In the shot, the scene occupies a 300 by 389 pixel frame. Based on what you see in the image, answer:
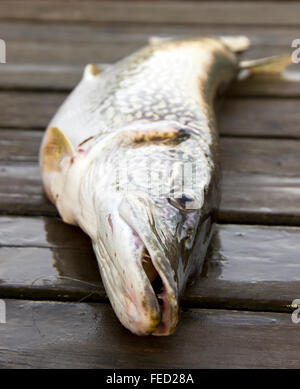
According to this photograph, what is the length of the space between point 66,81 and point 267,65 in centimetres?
121

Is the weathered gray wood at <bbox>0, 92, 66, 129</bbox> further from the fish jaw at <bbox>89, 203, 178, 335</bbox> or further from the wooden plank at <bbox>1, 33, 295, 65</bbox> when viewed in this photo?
the fish jaw at <bbox>89, 203, 178, 335</bbox>

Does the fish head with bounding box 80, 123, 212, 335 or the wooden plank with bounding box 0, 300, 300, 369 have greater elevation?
the fish head with bounding box 80, 123, 212, 335

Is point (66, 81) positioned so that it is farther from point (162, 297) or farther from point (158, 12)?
point (162, 297)

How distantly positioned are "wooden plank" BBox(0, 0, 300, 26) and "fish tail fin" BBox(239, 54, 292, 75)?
95cm

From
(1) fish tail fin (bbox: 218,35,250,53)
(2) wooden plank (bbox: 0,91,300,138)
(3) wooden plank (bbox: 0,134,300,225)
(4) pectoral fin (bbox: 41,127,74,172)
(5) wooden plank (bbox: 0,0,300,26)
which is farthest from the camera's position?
(5) wooden plank (bbox: 0,0,300,26)

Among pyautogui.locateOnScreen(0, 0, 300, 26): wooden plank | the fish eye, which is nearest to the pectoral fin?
the fish eye

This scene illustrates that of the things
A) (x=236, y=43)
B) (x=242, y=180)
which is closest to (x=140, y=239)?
(x=242, y=180)

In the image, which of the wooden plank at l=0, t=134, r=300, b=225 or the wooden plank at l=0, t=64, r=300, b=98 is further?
the wooden plank at l=0, t=64, r=300, b=98

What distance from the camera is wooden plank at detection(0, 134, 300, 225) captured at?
2.29 meters

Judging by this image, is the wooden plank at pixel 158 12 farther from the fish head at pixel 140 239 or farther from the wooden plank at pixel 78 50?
the fish head at pixel 140 239

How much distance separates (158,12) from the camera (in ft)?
14.3

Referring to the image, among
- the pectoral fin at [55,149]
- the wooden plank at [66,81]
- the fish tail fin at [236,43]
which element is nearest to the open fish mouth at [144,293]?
the pectoral fin at [55,149]

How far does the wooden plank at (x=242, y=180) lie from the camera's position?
2295mm
